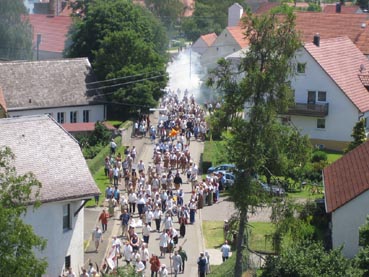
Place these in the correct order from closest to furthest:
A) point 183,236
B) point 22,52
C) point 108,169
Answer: point 183,236 < point 108,169 < point 22,52

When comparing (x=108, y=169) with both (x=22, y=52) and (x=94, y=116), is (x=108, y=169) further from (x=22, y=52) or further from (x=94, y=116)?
(x=22, y=52)

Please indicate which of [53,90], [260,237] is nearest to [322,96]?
[53,90]

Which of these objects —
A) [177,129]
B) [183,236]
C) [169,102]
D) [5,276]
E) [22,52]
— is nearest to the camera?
[5,276]

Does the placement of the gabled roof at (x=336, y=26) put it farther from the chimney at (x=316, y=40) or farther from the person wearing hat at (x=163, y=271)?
the person wearing hat at (x=163, y=271)

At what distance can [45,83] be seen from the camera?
6738 centimetres

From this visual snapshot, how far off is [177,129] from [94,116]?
850cm

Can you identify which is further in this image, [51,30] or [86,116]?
[51,30]

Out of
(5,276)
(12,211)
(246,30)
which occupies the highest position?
(246,30)

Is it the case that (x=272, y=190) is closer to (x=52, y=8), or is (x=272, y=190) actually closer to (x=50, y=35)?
(x=50, y=35)

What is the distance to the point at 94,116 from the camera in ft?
225


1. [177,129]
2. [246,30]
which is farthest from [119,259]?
[177,129]

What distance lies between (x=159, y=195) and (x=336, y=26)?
4190 cm

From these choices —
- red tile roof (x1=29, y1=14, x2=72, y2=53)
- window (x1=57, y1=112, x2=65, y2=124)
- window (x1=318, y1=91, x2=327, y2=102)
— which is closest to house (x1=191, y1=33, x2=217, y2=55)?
red tile roof (x1=29, y1=14, x2=72, y2=53)

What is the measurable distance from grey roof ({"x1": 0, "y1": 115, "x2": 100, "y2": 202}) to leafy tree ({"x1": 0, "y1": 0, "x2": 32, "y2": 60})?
62.7 metres
